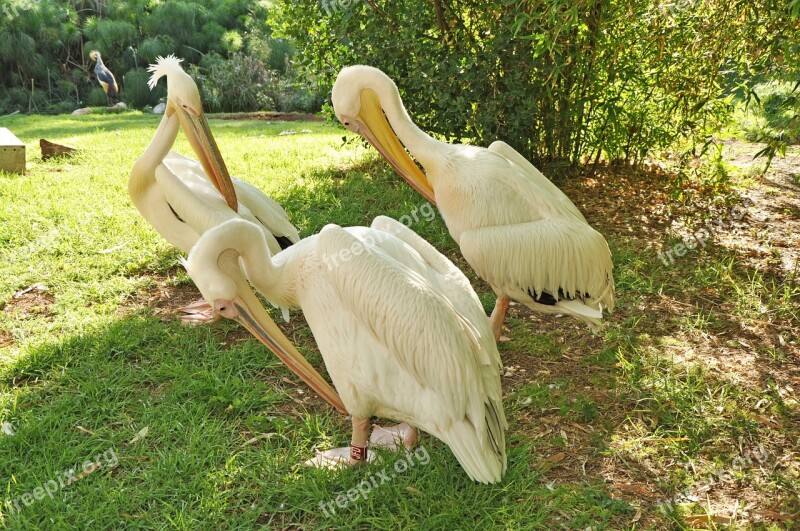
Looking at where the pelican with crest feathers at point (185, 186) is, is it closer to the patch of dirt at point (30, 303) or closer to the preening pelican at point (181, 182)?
the preening pelican at point (181, 182)

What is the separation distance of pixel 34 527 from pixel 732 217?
225 inches

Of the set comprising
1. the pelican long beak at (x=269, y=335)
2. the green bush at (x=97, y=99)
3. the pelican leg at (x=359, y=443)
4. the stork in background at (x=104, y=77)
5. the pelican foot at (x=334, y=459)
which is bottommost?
the pelican foot at (x=334, y=459)

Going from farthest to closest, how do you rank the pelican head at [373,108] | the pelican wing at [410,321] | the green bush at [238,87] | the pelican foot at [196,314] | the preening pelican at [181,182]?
the green bush at [238,87] < the pelican foot at [196,314] < the preening pelican at [181,182] < the pelican head at [373,108] < the pelican wing at [410,321]

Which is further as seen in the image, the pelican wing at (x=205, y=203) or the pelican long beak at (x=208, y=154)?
the pelican long beak at (x=208, y=154)

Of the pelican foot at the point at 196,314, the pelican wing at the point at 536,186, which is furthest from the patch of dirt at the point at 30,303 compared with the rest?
the pelican wing at the point at 536,186

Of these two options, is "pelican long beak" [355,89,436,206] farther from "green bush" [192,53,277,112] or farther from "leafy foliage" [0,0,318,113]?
"green bush" [192,53,277,112]

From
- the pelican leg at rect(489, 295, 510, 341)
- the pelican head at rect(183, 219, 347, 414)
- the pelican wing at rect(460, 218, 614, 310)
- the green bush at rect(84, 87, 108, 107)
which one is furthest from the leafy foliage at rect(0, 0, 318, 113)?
the pelican head at rect(183, 219, 347, 414)

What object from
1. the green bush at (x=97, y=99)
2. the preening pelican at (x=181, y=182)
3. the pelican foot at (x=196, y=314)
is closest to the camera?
the preening pelican at (x=181, y=182)

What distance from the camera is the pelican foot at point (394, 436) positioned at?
2893 mm

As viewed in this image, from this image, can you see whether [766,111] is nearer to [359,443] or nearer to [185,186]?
[185,186]

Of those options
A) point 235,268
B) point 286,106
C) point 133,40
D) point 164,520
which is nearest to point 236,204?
point 235,268

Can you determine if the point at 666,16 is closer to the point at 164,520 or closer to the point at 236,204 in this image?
the point at 236,204

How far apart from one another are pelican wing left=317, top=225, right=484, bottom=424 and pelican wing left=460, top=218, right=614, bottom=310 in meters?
0.98

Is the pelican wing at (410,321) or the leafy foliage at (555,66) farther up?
the leafy foliage at (555,66)
